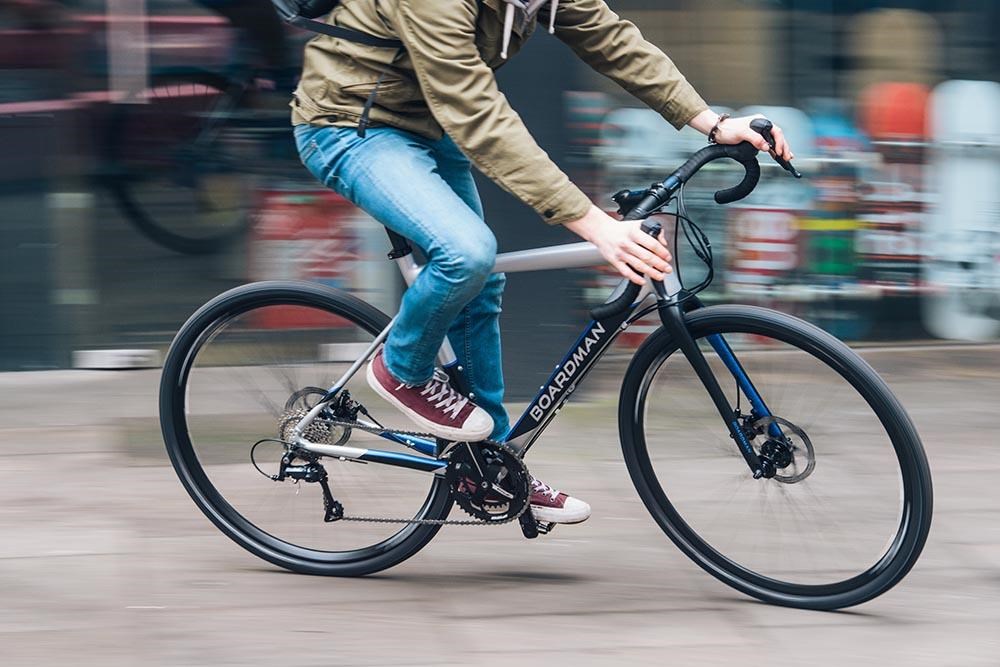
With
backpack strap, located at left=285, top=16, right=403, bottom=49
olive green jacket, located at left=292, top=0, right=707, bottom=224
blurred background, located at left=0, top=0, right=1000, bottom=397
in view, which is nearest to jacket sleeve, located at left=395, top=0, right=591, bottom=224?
olive green jacket, located at left=292, top=0, right=707, bottom=224

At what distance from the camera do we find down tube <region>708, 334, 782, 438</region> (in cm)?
361

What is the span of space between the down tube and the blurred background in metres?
2.09

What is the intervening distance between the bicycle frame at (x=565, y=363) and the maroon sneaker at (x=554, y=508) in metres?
0.15

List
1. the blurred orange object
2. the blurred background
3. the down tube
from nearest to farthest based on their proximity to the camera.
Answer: the down tube → the blurred background → the blurred orange object

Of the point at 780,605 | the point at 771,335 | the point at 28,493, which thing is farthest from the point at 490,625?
the point at 28,493

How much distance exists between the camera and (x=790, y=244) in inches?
259

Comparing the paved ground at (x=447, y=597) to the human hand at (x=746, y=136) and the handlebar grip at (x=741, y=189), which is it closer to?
the handlebar grip at (x=741, y=189)

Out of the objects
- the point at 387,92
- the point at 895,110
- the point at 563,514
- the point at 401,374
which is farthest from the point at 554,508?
the point at 895,110

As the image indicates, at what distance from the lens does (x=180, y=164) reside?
20.2 feet

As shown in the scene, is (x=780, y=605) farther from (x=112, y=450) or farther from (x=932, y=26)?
(x=932, y=26)

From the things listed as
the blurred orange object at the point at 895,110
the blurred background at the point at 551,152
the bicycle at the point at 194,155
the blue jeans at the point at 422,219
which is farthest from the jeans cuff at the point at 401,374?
the blurred orange object at the point at 895,110

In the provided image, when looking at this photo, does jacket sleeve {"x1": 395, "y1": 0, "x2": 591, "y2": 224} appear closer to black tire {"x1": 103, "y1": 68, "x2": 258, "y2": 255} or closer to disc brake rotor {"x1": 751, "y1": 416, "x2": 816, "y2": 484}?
disc brake rotor {"x1": 751, "y1": 416, "x2": 816, "y2": 484}

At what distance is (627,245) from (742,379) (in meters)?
0.56

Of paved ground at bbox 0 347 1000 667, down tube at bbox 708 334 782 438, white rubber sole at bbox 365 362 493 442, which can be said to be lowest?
paved ground at bbox 0 347 1000 667
